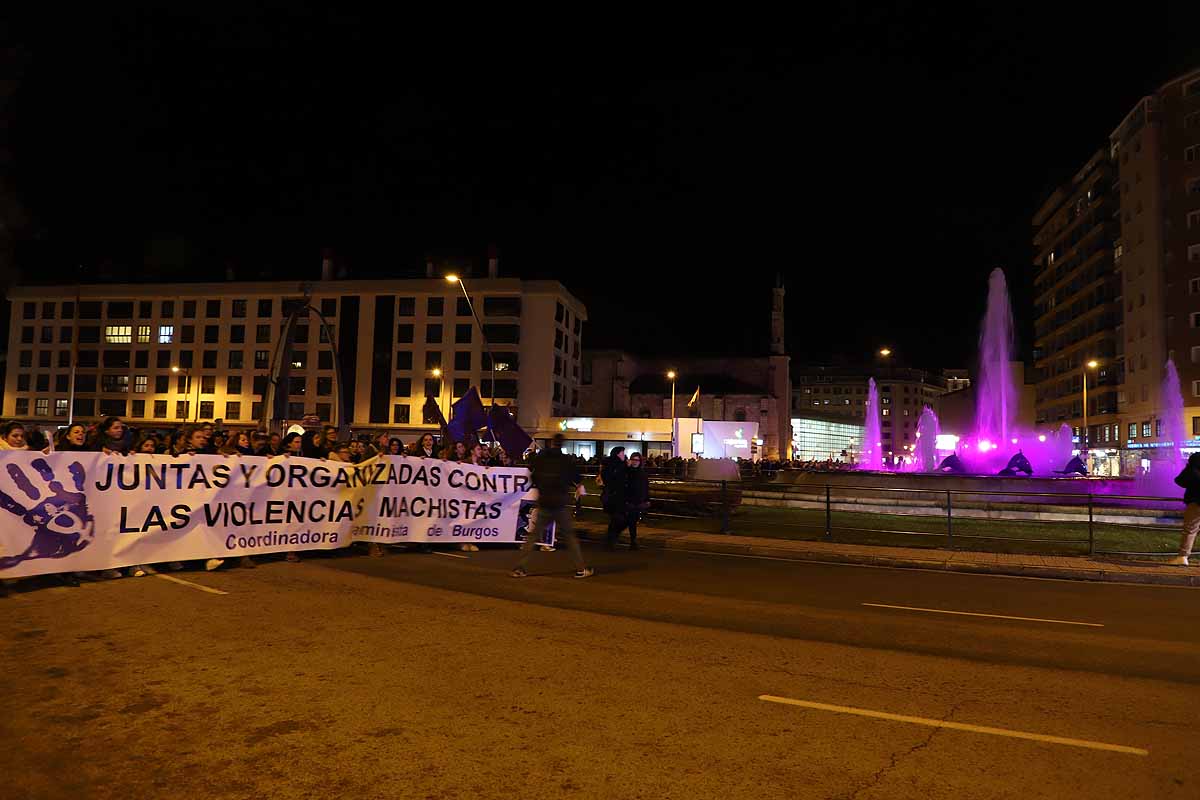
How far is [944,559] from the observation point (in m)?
13.6

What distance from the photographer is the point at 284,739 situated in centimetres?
455

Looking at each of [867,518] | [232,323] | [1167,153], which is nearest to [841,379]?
[1167,153]

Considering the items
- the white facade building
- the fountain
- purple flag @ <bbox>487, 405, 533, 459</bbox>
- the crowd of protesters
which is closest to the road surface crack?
the crowd of protesters

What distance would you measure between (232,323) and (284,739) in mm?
84405

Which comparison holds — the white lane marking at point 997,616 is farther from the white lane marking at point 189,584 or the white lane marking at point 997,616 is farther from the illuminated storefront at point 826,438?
the illuminated storefront at point 826,438

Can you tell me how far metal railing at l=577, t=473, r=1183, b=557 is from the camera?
15844 mm

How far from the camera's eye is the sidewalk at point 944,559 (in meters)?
12.5

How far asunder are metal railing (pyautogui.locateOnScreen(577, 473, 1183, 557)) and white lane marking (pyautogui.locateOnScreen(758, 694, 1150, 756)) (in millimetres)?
10595

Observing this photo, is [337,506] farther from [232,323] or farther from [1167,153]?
[232,323]

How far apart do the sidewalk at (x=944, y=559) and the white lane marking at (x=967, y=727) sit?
A: 28.9 ft


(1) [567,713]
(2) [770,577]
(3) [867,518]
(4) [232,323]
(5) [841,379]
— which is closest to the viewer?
(1) [567,713]

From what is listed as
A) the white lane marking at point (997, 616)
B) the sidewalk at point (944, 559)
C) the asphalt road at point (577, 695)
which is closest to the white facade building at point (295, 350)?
the sidewalk at point (944, 559)

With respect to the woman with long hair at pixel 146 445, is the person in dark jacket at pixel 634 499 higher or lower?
lower

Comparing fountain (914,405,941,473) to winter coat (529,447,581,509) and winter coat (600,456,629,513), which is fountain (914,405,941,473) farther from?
winter coat (529,447,581,509)
